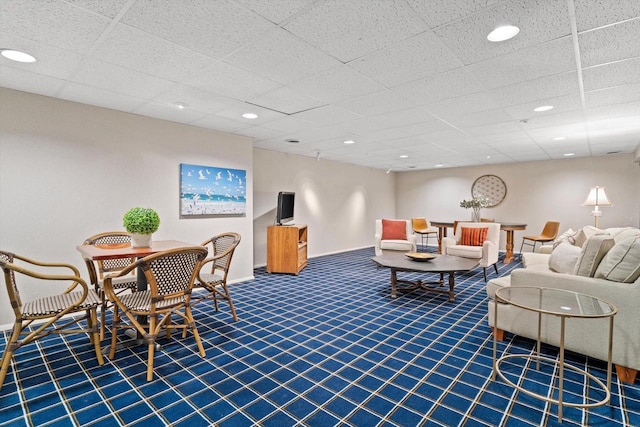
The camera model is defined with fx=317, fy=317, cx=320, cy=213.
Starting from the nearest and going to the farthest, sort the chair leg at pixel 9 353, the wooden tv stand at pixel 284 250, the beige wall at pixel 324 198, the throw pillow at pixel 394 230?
the chair leg at pixel 9 353 < the wooden tv stand at pixel 284 250 < the beige wall at pixel 324 198 < the throw pillow at pixel 394 230

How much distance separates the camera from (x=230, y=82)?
291 cm

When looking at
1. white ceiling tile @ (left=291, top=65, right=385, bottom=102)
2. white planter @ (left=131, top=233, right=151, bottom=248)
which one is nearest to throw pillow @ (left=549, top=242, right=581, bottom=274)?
white ceiling tile @ (left=291, top=65, right=385, bottom=102)

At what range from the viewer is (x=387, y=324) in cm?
326

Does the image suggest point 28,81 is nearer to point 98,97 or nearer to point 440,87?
point 98,97

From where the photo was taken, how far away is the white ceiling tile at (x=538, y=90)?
109 inches

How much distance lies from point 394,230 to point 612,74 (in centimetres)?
433

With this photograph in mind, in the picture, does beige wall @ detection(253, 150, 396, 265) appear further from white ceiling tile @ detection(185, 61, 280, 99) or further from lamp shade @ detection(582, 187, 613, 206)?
lamp shade @ detection(582, 187, 613, 206)

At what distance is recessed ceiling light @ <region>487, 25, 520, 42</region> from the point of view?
197 centimetres

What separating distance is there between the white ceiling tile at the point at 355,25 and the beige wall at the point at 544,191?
7496mm

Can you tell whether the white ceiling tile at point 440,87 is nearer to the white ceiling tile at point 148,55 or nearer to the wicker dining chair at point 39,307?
the white ceiling tile at point 148,55

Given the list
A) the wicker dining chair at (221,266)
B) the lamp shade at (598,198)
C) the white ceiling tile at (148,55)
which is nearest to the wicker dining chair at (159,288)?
the wicker dining chair at (221,266)

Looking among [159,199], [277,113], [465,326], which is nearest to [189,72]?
[277,113]

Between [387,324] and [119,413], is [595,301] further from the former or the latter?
[119,413]

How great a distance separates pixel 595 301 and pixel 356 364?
167 centimetres
